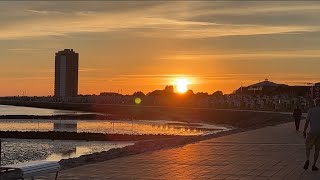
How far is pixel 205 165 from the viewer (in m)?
13.8

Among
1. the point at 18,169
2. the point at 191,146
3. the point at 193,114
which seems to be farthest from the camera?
the point at 193,114

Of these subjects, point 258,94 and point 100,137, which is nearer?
point 100,137

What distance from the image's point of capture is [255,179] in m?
11.4

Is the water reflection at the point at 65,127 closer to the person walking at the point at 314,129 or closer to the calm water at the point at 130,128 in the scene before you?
the calm water at the point at 130,128

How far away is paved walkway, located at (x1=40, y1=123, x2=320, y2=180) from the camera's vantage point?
11.9 metres

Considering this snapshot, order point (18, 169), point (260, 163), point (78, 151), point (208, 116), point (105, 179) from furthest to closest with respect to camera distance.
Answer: point (208, 116)
point (78, 151)
point (260, 163)
point (105, 179)
point (18, 169)

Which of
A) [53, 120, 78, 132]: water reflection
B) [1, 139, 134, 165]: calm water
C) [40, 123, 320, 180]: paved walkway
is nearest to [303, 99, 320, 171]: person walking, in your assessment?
[40, 123, 320, 180]: paved walkway

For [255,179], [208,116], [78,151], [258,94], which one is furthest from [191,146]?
[258,94]

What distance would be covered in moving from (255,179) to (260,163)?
9.54ft

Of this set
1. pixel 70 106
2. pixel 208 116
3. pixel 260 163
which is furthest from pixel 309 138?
pixel 70 106

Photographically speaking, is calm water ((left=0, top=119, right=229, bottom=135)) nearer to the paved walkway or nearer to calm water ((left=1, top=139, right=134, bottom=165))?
calm water ((left=1, top=139, right=134, bottom=165))

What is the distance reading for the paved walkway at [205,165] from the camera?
469 inches

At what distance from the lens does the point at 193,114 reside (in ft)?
297

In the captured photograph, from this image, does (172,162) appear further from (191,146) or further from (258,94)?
(258,94)
